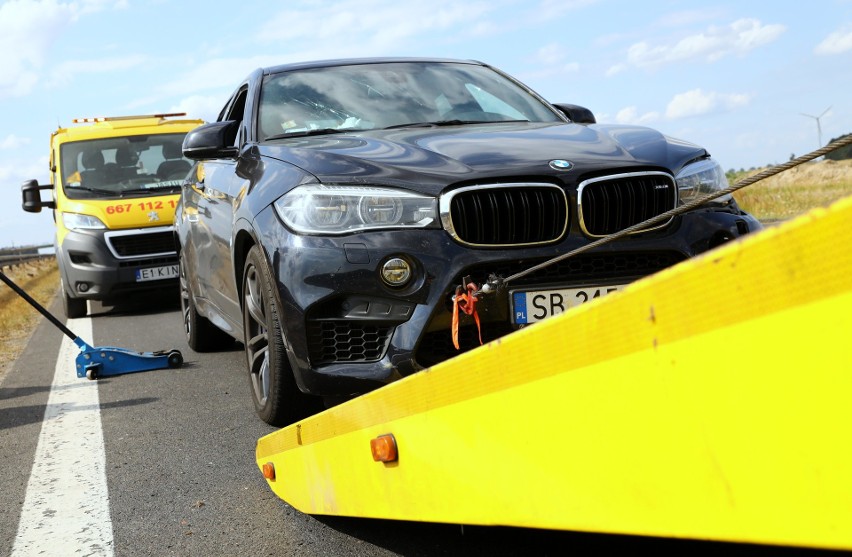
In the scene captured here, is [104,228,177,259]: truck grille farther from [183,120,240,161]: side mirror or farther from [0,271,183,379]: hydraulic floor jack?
[183,120,240,161]: side mirror

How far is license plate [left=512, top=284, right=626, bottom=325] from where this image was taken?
387 centimetres

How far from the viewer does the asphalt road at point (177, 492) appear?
3334 millimetres

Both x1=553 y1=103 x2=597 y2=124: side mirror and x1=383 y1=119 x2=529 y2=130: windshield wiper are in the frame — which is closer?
x1=383 y1=119 x2=529 y2=130: windshield wiper

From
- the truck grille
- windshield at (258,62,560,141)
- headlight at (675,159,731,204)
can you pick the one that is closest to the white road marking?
windshield at (258,62,560,141)

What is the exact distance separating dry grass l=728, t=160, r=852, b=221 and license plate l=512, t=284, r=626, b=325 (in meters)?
17.6

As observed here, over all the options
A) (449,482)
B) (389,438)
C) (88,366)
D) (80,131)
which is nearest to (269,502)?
(389,438)

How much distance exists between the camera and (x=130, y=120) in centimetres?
1395

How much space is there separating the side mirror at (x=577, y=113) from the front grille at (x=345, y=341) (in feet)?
7.37

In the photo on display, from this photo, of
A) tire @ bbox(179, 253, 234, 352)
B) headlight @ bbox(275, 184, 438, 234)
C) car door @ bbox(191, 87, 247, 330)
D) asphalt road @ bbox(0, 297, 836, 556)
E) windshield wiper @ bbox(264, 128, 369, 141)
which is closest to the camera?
asphalt road @ bbox(0, 297, 836, 556)

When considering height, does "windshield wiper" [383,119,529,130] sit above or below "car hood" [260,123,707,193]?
above

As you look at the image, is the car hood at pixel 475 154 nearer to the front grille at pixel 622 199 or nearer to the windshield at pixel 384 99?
the front grille at pixel 622 199

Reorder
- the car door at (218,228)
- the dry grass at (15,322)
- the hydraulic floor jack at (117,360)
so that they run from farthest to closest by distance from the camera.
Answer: the dry grass at (15,322) < the hydraulic floor jack at (117,360) < the car door at (218,228)

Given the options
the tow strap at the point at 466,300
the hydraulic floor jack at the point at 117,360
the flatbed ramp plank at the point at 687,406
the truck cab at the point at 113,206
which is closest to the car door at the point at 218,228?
the hydraulic floor jack at the point at 117,360

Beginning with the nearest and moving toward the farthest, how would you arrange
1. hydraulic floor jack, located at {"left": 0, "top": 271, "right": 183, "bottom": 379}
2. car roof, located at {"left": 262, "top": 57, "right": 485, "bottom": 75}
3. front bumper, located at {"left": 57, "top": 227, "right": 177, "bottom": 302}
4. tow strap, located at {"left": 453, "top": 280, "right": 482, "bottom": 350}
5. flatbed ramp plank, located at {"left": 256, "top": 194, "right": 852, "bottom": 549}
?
flatbed ramp plank, located at {"left": 256, "top": 194, "right": 852, "bottom": 549}
tow strap, located at {"left": 453, "top": 280, "right": 482, "bottom": 350}
car roof, located at {"left": 262, "top": 57, "right": 485, "bottom": 75}
hydraulic floor jack, located at {"left": 0, "top": 271, "right": 183, "bottom": 379}
front bumper, located at {"left": 57, "top": 227, "right": 177, "bottom": 302}
